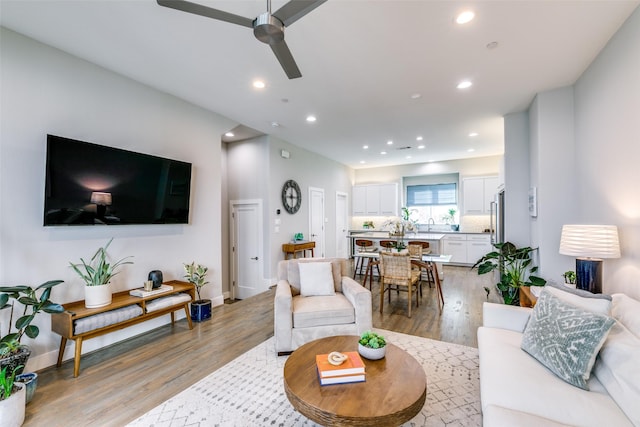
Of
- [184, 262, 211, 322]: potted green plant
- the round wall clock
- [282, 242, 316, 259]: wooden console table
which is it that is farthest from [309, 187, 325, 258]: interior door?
[184, 262, 211, 322]: potted green plant

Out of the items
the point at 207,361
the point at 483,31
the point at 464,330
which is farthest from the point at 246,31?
the point at 464,330

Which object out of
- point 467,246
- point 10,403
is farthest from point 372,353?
point 467,246

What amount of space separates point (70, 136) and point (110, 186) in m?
0.60

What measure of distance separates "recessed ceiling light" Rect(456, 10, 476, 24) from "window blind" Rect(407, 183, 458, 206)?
683 cm

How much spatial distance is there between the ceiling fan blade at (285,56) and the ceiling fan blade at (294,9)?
6.6 inches

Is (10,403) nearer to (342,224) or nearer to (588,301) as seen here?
(588,301)

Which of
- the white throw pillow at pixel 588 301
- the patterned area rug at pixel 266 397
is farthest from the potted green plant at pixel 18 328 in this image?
the white throw pillow at pixel 588 301

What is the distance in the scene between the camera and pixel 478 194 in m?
7.79

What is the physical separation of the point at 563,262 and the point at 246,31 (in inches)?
180

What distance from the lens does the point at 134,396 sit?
222 cm

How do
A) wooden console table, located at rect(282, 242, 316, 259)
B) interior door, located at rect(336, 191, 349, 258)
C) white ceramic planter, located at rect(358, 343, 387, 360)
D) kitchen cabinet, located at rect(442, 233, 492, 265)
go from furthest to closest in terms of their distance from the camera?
interior door, located at rect(336, 191, 349, 258), kitchen cabinet, located at rect(442, 233, 492, 265), wooden console table, located at rect(282, 242, 316, 259), white ceramic planter, located at rect(358, 343, 387, 360)

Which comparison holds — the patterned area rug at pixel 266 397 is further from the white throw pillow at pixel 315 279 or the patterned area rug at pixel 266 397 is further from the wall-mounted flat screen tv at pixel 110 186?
the wall-mounted flat screen tv at pixel 110 186

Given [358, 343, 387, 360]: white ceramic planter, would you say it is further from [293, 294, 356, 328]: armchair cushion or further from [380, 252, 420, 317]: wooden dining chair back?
[380, 252, 420, 317]: wooden dining chair back

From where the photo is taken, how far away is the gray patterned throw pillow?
1.53m
